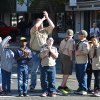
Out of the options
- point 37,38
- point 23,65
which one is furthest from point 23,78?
point 37,38

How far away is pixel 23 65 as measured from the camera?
35.7ft

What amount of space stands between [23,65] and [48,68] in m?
0.66

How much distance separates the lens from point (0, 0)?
148 feet

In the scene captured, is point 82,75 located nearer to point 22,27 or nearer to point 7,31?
point 7,31

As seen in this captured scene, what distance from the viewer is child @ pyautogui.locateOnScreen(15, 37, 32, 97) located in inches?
425

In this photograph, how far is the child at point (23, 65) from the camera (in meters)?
10.8

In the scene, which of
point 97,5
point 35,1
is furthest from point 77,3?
point 35,1

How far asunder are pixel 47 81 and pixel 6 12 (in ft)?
115

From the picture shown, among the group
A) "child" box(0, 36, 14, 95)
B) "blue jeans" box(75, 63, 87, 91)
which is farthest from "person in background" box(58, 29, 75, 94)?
"child" box(0, 36, 14, 95)

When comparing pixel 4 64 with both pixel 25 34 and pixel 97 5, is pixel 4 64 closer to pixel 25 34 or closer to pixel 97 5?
pixel 97 5

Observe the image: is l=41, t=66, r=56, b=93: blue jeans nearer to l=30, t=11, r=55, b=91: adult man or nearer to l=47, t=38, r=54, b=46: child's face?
l=30, t=11, r=55, b=91: adult man

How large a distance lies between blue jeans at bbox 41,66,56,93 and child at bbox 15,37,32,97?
448 millimetres

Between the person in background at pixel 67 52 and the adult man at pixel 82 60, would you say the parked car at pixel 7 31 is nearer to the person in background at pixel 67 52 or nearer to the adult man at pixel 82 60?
the person in background at pixel 67 52

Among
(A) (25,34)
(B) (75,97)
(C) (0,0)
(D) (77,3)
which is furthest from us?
(C) (0,0)
